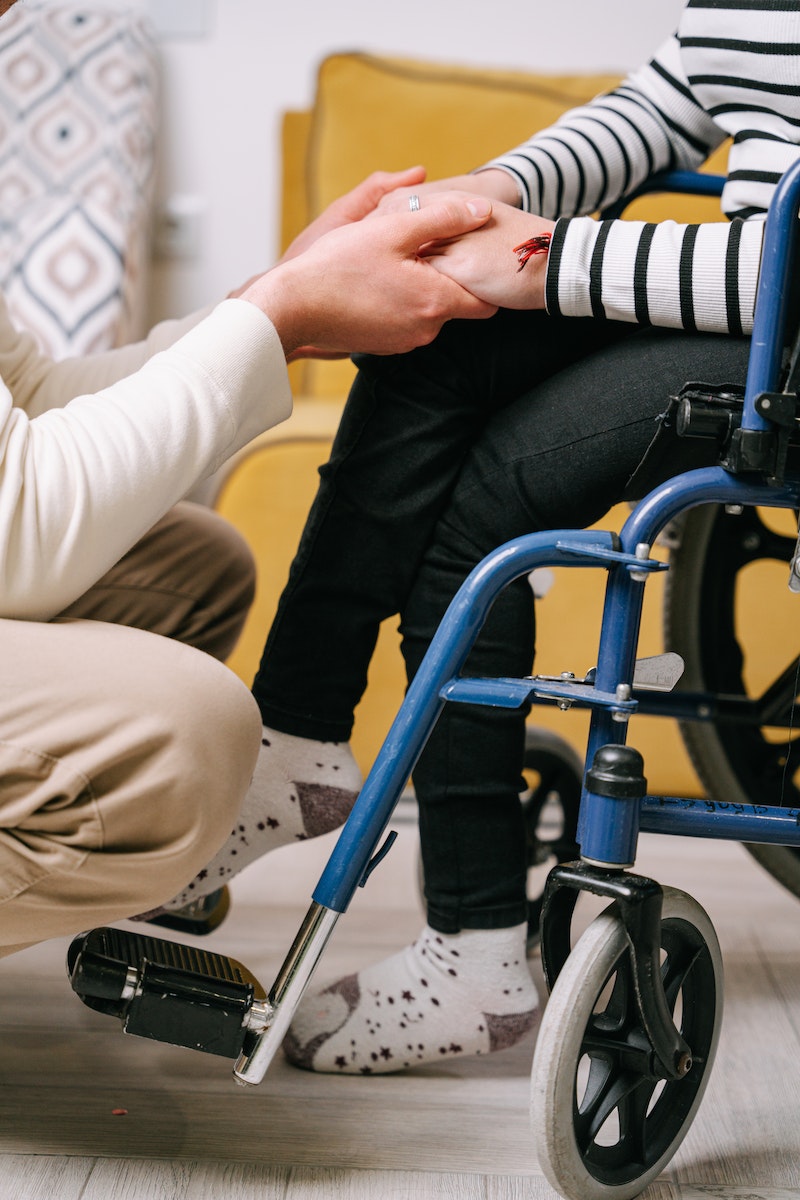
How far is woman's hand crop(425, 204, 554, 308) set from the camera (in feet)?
2.20

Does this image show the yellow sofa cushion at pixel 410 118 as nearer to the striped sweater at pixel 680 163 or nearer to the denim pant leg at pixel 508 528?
the striped sweater at pixel 680 163

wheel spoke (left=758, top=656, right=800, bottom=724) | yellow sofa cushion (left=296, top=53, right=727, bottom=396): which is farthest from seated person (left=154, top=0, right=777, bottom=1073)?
yellow sofa cushion (left=296, top=53, right=727, bottom=396)

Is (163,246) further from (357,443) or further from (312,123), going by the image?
(357,443)

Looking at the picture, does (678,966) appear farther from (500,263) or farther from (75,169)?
(75,169)

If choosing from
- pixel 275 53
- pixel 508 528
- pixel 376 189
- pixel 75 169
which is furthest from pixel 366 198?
pixel 275 53

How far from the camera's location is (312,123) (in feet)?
5.85

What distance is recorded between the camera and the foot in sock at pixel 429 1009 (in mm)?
762

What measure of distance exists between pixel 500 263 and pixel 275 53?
1467 millimetres

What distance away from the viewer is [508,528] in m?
0.73

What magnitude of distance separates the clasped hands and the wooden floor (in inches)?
19.5

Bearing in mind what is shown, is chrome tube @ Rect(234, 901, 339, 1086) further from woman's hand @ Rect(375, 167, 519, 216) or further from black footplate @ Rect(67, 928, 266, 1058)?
woman's hand @ Rect(375, 167, 519, 216)

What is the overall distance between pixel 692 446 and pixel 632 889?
10.2 inches

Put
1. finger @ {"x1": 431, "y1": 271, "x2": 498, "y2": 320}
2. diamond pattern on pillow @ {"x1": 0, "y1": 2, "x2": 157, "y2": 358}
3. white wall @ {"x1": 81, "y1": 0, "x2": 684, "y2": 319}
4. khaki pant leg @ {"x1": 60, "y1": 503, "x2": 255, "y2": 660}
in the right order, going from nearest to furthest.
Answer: finger @ {"x1": 431, "y1": 271, "x2": 498, "y2": 320}, khaki pant leg @ {"x1": 60, "y1": 503, "x2": 255, "y2": 660}, diamond pattern on pillow @ {"x1": 0, "y1": 2, "x2": 157, "y2": 358}, white wall @ {"x1": 81, "y1": 0, "x2": 684, "y2": 319}

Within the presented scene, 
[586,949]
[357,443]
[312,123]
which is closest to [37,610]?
[357,443]
